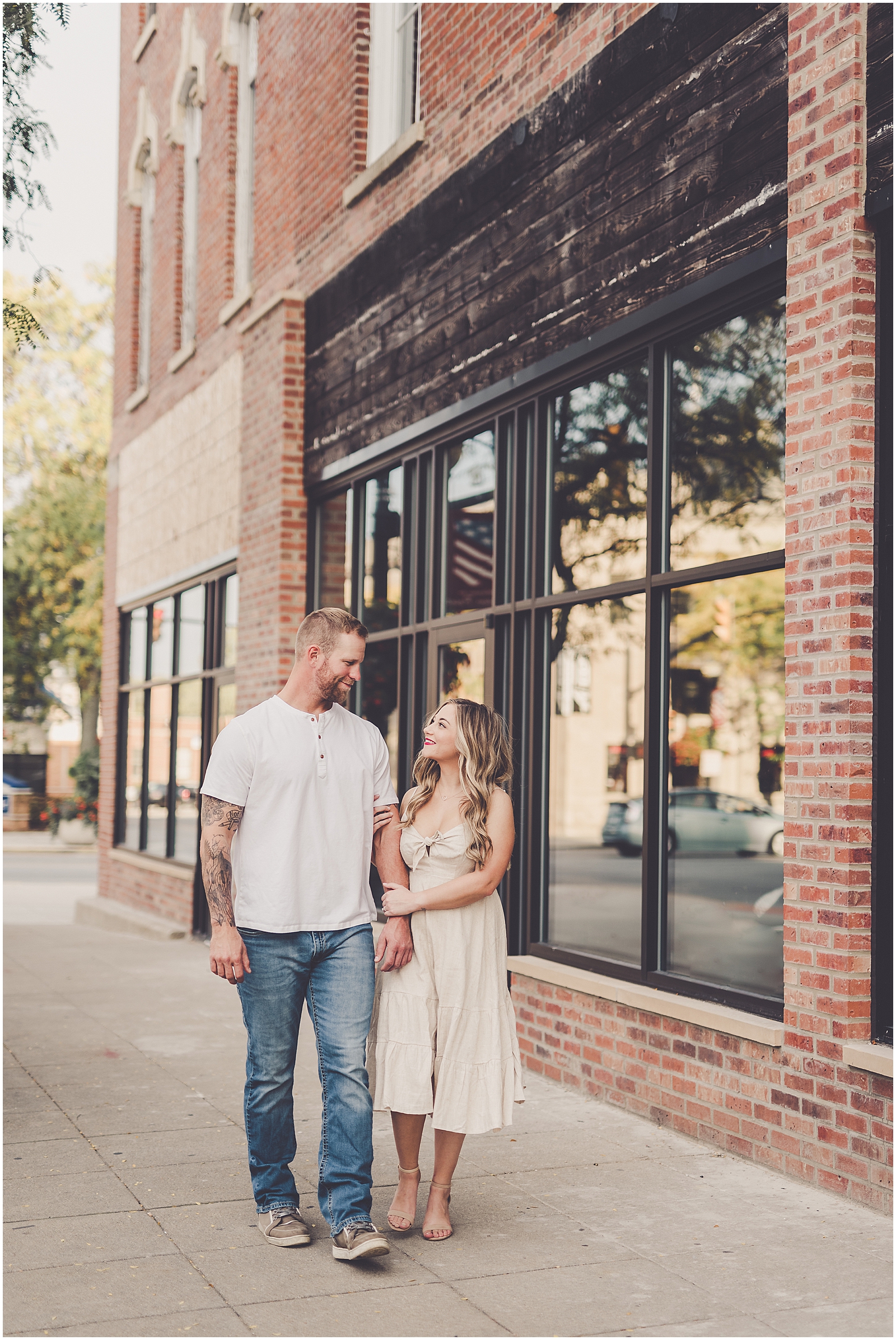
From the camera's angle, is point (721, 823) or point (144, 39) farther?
point (721, 823)

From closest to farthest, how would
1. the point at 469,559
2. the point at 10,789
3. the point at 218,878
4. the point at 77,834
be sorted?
1. the point at 218,878
2. the point at 469,559
3. the point at 77,834
4. the point at 10,789

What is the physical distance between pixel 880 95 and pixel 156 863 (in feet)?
38.0

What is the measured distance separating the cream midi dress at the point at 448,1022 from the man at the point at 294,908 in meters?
0.09

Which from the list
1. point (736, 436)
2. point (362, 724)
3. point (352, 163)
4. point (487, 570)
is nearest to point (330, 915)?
point (362, 724)

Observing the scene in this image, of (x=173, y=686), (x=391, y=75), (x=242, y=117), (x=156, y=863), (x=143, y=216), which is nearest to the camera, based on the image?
(x=391, y=75)

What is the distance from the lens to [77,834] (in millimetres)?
33688

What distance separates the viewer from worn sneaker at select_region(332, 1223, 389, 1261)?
4262mm

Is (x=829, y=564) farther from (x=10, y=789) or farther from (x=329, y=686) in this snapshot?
(x=10, y=789)

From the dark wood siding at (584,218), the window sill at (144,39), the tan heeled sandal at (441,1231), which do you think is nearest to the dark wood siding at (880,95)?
the dark wood siding at (584,218)

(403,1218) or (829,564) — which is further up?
(829,564)

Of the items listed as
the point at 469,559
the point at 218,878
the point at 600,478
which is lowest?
the point at 218,878

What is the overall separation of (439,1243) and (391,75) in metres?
8.48

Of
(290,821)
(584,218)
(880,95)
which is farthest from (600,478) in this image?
(290,821)

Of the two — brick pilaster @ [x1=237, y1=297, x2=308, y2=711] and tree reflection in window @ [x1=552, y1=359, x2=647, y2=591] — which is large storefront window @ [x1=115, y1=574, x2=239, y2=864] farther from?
tree reflection in window @ [x1=552, y1=359, x2=647, y2=591]
